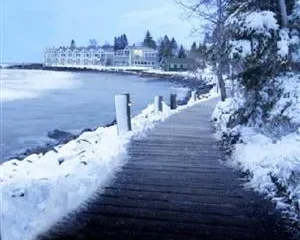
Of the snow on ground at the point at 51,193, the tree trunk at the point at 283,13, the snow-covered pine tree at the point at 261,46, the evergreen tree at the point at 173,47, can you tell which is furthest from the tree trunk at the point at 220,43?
the evergreen tree at the point at 173,47

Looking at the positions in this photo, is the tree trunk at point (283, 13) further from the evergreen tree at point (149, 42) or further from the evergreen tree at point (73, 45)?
the evergreen tree at point (73, 45)

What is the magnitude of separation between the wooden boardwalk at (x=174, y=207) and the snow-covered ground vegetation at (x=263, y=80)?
72 centimetres

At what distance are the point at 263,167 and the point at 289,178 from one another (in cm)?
103

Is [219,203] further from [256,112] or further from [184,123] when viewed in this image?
[184,123]

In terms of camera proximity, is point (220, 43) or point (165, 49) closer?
point (220, 43)

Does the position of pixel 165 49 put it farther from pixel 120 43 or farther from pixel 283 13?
pixel 283 13

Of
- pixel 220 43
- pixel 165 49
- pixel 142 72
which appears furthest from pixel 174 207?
pixel 165 49

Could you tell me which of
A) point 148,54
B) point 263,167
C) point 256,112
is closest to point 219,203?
point 263,167

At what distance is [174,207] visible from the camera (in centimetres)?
533

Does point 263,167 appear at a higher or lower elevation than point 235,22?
lower

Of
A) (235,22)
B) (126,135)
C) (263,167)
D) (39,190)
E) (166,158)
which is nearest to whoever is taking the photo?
(39,190)

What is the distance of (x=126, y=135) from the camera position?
33.4ft

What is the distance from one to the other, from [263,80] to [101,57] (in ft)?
520

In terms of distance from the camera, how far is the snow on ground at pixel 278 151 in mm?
5539
